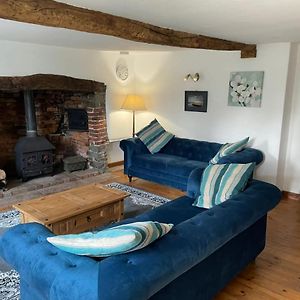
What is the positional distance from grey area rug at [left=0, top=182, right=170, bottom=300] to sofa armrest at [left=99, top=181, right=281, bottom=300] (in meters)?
1.33

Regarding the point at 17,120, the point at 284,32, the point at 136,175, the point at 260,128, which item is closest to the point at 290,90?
the point at 260,128

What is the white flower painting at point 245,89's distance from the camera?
434 centimetres

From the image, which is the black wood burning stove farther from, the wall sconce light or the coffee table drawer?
the wall sconce light

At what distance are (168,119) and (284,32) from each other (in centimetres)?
275

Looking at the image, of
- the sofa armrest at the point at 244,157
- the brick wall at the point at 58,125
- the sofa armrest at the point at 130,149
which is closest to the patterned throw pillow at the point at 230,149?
the sofa armrest at the point at 244,157

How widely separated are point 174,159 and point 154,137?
0.71m

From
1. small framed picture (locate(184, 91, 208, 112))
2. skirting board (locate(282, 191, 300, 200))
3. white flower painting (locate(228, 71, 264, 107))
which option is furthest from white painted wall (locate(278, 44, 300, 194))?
small framed picture (locate(184, 91, 208, 112))

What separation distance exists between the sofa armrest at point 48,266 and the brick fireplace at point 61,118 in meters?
3.37

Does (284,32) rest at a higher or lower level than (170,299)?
higher

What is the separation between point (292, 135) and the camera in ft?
14.1

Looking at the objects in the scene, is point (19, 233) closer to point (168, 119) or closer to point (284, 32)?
point (284, 32)

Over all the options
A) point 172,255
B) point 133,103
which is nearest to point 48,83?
point 133,103

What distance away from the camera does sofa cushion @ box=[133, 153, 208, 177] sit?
4324 millimetres

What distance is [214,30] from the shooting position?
121 inches
